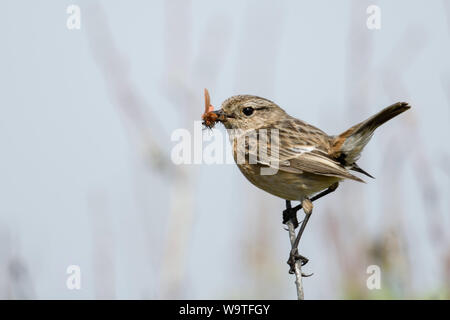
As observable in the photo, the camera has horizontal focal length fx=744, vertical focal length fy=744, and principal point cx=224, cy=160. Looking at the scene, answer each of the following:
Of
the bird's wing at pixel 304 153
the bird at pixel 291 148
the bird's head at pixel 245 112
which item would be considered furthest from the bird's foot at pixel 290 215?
the bird's head at pixel 245 112

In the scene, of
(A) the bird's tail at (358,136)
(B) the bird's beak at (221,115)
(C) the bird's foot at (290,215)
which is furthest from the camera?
(B) the bird's beak at (221,115)

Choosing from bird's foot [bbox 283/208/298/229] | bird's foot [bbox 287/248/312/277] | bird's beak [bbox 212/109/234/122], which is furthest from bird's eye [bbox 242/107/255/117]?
bird's foot [bbox 287/248/312/277]

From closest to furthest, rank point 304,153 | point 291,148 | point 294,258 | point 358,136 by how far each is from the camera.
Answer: point 294,258, point 358,136, point 304,153, point 291,148

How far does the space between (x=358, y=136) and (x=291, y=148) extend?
0.56m

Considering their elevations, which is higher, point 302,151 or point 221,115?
point 221,115

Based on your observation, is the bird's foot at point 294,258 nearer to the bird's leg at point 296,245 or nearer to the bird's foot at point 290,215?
the bird's leg at point 296,245

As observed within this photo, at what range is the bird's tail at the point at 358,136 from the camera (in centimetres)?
525

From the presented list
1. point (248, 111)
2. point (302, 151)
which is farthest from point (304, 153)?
point (248, 111)

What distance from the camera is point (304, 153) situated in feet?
18.6

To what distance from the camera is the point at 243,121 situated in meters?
6.07

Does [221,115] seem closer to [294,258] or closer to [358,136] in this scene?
[358,136]
